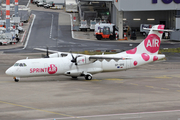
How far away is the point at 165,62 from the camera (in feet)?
175

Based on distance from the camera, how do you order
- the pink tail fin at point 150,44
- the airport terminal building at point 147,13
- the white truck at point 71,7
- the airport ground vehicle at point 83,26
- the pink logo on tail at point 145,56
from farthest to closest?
the white truck at point 71,7 → the airport ground vehicle at point 83,26 → the airport terminal building at point 147,13 → the pink tail fin at point 150,44 → the pink logo on tail at point 145,56

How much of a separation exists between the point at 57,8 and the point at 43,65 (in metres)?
88.5

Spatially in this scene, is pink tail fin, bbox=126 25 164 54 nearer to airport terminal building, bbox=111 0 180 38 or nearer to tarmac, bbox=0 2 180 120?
tarmac, bbox=0 2 180 120

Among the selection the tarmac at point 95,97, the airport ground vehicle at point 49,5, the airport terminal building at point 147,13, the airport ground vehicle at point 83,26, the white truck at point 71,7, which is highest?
the airport ground vehicle at point 49,5

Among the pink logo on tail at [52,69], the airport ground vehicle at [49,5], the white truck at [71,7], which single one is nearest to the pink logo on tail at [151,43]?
the pink logo on tail at [52,69]

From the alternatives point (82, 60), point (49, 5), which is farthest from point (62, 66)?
point (49, 5)

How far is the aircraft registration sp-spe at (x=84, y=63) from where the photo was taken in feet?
120

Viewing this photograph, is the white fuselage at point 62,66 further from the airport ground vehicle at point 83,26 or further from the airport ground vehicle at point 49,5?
the airport ground vehicle at point 49,5

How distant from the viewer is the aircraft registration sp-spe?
36.4 metres

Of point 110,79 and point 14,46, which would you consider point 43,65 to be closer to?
point 110,79

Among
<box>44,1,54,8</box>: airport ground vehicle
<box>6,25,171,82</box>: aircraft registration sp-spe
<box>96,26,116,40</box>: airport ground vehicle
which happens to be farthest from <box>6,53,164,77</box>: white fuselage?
<box>44,1,54,8</box>: airport ground vehicle

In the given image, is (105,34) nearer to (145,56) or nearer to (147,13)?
(147,13)

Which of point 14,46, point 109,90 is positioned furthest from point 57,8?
point 109,90

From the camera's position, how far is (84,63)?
127ft
